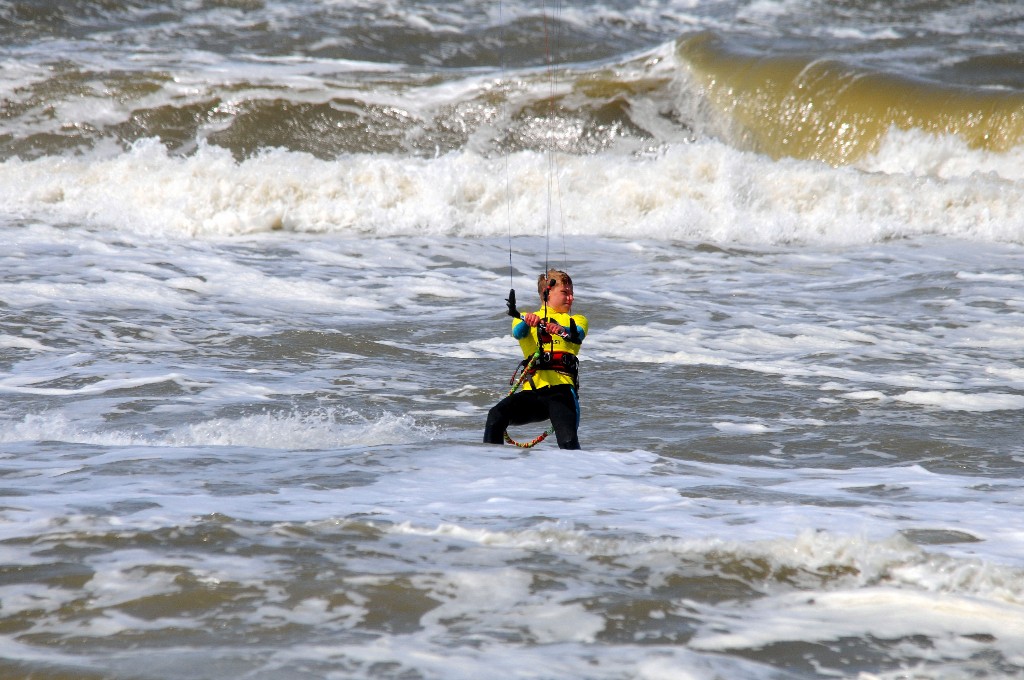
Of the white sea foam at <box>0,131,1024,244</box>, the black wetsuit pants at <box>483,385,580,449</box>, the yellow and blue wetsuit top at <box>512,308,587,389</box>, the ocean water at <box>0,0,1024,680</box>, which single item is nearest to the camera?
the ocean water at <box>0,0,1024,680</box>

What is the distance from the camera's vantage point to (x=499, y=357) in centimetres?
793

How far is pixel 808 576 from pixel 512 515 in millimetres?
1062

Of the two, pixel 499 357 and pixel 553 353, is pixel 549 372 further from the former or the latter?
pixel 499 357

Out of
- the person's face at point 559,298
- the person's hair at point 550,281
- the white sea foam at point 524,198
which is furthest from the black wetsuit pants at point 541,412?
the white sea foam at point 524,198

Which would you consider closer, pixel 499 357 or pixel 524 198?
pixel 499 357

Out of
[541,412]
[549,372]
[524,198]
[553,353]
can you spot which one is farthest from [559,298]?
[524,198]

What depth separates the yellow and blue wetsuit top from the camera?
5797 mm

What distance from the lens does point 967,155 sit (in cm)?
1465

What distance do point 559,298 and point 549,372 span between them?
16.3 inches

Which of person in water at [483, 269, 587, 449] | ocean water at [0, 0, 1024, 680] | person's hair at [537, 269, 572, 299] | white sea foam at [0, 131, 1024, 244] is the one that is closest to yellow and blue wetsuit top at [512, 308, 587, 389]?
person in water at [483, 269, 587, 449]

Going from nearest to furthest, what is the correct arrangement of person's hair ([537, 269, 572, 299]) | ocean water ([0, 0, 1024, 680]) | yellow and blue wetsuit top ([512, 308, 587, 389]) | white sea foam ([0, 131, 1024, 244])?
ocean water ([0, 0, 1024, 680]) → yellow and blue wetsuit top ([512, 308, 587, 389]) → person's hair ([537, 269, 572, 299]) → white sea foam ([0, 131, 1024, 244])

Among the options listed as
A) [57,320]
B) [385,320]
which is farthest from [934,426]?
[57,320]

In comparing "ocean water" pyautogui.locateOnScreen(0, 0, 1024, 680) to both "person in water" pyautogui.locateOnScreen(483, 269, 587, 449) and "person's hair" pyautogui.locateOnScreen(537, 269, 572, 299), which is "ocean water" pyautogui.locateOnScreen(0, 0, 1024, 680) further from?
"person's hair" pyautogui.locateOnScreen(537, 269, 572, 299)

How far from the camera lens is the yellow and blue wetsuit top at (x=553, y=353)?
5.80 meters
